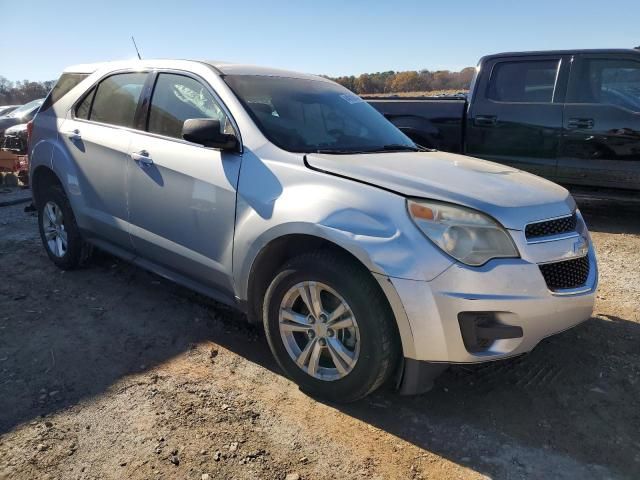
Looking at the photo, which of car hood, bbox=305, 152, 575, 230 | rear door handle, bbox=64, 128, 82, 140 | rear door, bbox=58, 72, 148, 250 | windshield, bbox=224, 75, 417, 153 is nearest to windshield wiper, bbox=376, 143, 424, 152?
windshield, bbox=224, 75, 417, 153

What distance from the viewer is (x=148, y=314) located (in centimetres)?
390

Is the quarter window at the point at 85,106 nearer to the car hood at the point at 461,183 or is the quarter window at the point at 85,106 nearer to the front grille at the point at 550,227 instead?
the car hood at the point at 461,183

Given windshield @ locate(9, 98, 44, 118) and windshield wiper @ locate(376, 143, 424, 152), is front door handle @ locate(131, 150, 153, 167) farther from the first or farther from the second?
windshield @ locate(9, 98, 44, 118)

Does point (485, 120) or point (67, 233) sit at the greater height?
point (485, 120)

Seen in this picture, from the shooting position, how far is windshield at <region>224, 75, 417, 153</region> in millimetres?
3180

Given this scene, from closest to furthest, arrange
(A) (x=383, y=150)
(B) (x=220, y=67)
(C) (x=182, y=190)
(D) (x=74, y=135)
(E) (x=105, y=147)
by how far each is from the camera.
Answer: (C) (x=182, y=190)
(A) (x=383, y=150)
(B) (x=220, y=67)
(E) (x=105, y=147)
(D) (x=74, y=135)

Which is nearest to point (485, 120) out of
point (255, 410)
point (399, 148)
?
point (399, 148)

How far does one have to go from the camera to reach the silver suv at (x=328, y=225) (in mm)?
2400

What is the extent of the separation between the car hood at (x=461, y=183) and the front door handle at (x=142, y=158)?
48.8 inches

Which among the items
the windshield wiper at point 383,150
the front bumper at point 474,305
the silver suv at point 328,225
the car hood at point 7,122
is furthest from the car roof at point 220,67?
the car hood at point 7,122

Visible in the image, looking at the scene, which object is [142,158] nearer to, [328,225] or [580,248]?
[328,225]

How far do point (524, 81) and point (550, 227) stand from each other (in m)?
4.56

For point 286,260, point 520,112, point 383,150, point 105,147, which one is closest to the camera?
point 286,260

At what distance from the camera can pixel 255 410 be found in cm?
274
